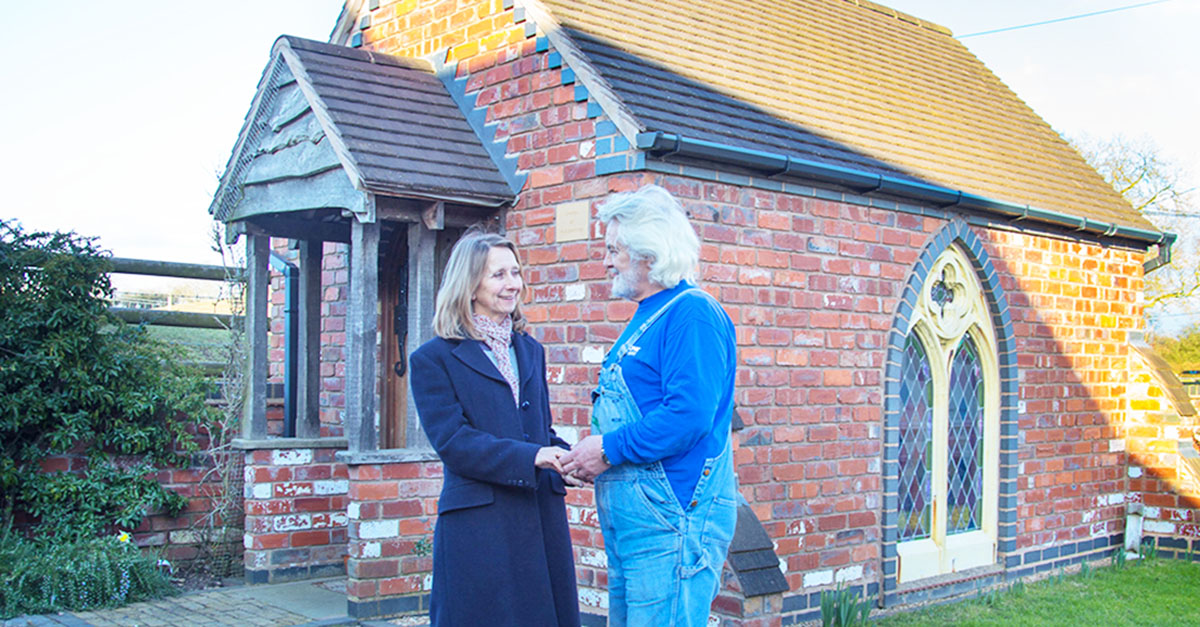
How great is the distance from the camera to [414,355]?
3.54 meters

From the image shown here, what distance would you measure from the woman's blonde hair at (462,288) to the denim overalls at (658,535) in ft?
1.77

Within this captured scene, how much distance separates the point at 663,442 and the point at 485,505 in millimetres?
638

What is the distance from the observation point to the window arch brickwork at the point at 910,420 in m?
7.26

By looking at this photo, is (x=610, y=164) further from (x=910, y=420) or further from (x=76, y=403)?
(x=76, y=403)

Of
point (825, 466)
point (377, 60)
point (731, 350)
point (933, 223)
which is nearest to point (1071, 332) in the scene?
point (933, 223)

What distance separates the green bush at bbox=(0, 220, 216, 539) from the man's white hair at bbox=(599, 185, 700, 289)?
519cm

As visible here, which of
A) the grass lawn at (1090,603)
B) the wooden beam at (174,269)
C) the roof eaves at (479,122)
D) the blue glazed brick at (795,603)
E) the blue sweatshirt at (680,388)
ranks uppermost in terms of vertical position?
the roof eaves at (479,122)

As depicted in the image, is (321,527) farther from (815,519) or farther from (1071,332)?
(1071,332)

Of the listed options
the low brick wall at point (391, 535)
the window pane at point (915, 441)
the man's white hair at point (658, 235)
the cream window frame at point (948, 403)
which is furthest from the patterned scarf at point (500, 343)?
the cream window frame at point (948, 403)

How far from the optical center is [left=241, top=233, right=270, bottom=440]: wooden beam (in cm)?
755

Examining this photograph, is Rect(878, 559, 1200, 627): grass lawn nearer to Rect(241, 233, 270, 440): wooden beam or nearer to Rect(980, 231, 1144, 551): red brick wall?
Rect(980, 231, 1144, 551): red brick wall

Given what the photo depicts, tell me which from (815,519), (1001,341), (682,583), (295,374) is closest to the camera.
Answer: (682,583)

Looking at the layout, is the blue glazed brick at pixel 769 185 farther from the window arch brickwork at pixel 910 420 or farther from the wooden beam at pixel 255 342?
the wooden beam at pixel 255 342

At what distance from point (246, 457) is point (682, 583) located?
5011 millimetres
